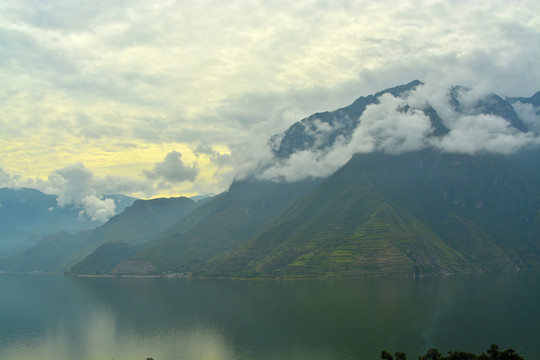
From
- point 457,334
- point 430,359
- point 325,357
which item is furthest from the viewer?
point 457,334

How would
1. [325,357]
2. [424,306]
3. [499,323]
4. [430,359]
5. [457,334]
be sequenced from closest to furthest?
[430,359] < [325,357] < [457,334] < [499,323] < [424,306]

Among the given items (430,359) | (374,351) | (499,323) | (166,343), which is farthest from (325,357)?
(499,323)

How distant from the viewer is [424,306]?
191500mm

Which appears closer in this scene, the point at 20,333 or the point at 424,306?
the point at 20,333

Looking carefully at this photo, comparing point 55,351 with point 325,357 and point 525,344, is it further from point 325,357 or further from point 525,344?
point 525,344

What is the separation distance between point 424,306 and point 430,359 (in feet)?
327

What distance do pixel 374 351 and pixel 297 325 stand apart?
42.2 metres

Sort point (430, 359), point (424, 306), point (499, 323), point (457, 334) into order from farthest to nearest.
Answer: point (424, 306), point (499, 323), point (457, 334), point (430, 359)

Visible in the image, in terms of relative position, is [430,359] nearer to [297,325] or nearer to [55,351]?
[297,325]

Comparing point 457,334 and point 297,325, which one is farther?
point 297,325

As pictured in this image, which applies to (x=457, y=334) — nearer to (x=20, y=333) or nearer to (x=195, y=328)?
(x=195, y=328)

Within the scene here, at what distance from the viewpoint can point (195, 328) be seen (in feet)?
568

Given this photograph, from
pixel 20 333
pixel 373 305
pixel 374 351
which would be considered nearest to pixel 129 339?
pixel 20 333

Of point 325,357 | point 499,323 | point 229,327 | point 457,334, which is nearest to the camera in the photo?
point 325,357
